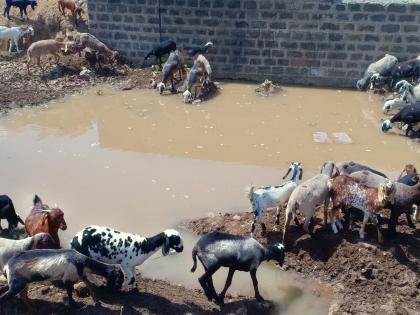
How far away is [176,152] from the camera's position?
36.3 feet

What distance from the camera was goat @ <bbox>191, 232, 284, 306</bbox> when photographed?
6324mm

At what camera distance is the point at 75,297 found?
648 centimetres

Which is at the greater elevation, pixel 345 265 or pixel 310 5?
pixel 310 5

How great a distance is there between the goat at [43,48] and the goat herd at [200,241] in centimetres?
785

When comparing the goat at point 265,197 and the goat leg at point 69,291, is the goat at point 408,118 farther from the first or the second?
the goat leg at point 69,291

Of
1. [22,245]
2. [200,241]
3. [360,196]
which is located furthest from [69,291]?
[360,196]

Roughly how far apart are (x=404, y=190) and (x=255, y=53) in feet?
27.8

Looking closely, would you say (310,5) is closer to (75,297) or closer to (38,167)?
(38,167)

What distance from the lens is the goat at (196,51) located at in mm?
14797

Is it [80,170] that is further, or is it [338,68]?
[338,68]

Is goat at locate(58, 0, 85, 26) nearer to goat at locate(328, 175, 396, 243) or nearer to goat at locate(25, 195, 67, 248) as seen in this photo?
goat at locate(25, 195, 67, 248)

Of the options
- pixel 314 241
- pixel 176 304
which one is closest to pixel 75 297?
pixel 176 304

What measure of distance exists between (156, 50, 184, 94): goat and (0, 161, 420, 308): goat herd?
6.62m

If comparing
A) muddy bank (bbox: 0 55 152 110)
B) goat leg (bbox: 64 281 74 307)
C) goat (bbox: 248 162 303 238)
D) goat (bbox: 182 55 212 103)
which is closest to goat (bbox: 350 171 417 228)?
goat (bbox: 248 162 303 238)
